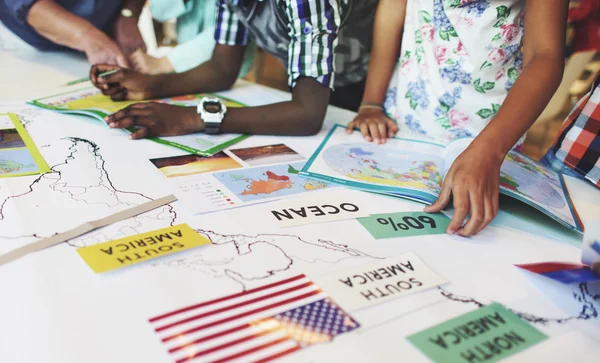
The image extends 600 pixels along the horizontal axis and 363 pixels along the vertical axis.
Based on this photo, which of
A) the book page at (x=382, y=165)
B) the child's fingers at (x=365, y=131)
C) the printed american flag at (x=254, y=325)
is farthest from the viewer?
the child's fingers at (x=365, y=131)

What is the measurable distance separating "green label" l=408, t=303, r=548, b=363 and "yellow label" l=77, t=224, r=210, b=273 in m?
0.25

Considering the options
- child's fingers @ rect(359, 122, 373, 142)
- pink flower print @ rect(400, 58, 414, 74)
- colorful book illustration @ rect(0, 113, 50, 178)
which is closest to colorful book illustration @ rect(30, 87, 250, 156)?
colorful book illustration @ rect(0, 113, 50, 178)

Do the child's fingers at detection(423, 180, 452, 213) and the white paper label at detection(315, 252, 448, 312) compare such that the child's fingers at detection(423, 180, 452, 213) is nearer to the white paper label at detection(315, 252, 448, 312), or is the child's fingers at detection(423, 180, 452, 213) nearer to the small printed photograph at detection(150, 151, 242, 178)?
the white paper label at detection(315, 252, 448, 312)

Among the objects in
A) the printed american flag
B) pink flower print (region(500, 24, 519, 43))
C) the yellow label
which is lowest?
the printed american flag

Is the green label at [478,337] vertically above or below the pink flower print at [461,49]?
below

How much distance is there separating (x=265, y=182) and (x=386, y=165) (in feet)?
0.69

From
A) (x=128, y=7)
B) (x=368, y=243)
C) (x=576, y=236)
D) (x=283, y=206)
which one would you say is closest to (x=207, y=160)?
(x=283, y=206)

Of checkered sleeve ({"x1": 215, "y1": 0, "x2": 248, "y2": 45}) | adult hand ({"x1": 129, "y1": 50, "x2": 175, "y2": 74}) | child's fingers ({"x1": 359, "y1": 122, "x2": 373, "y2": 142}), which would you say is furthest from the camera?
adult hand ({"x1": 129, "y1": 50, "x2": 175, "y2": 74})

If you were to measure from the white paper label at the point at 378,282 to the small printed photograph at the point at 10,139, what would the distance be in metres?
0.53

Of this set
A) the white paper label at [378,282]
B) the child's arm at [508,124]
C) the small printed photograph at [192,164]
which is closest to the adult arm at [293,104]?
the small printed photograph at [192,164]

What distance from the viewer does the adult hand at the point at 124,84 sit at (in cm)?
96

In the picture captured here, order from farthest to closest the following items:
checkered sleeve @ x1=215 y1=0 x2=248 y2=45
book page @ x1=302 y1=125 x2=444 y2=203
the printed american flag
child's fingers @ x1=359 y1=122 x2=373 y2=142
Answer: checkered sleeve @ x1=215 y1=0 x2=248 y2=45 < child's fingers @ x1=359 y1=122 x2=373 y2=142 < book page @ x1=302 y1=125 x2=444 y2=203 < the printed american flag

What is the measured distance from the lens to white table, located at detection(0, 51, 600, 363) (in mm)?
383

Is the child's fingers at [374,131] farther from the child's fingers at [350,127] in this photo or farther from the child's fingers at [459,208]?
the child's fingers at [459,208]
